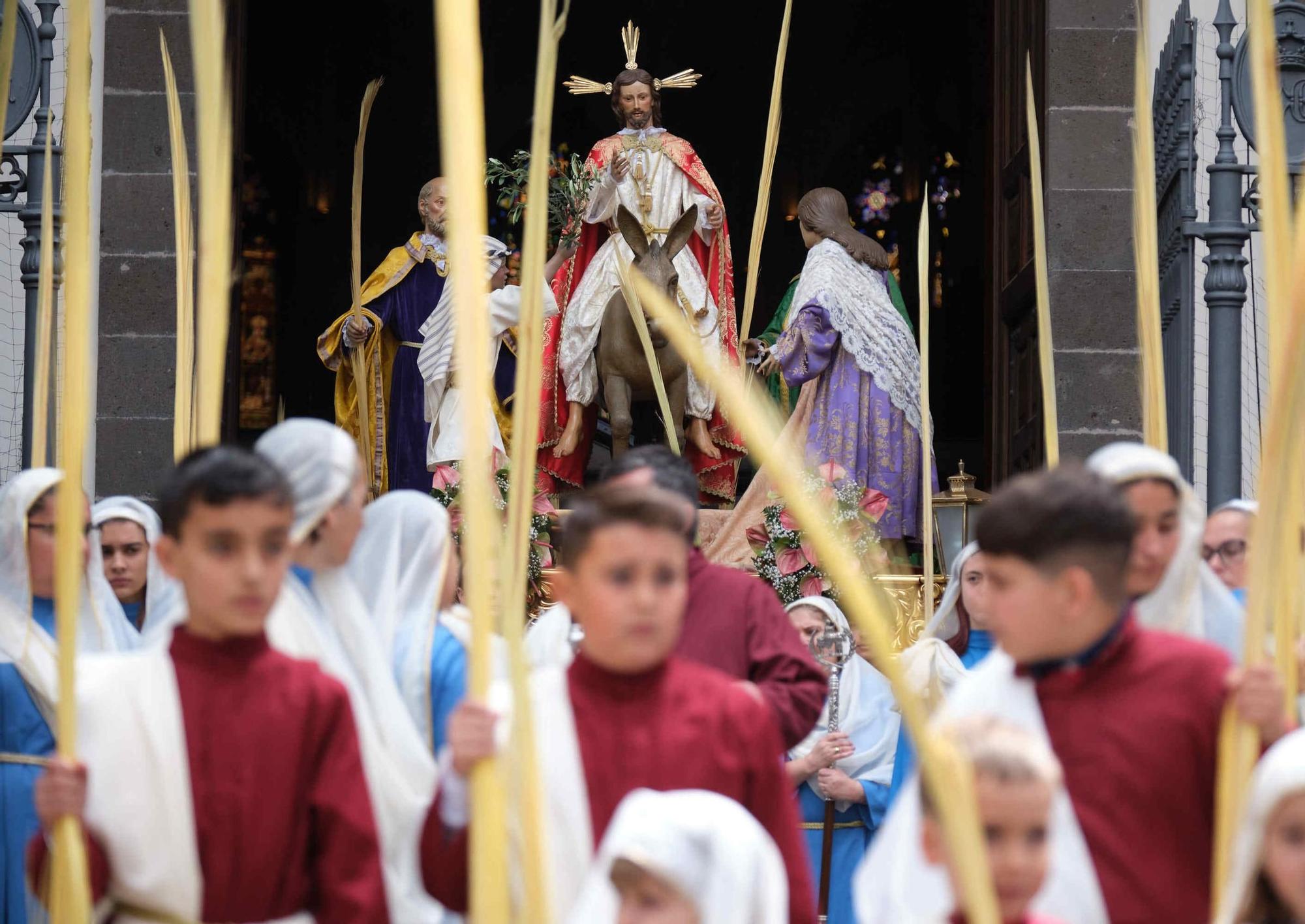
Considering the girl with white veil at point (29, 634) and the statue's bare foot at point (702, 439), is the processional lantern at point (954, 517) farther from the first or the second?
the girl with white veil at point (29, 634)

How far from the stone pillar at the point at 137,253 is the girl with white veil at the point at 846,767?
12.4ft

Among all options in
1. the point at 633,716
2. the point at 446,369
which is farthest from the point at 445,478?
the point at 633,716

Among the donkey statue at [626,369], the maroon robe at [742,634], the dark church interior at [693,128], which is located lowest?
the maroon robe at [742,634]

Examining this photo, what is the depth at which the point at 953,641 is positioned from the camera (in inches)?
231

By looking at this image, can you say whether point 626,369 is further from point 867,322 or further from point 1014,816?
point 1014,816

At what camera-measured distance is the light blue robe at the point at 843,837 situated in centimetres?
600

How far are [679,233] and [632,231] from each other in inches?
8.8

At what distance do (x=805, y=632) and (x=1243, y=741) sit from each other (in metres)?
3.38

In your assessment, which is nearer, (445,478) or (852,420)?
(445,478)

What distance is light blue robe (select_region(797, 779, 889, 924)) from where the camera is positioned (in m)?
6.00

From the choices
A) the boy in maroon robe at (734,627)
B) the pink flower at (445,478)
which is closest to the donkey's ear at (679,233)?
the pink flower at (445,478)

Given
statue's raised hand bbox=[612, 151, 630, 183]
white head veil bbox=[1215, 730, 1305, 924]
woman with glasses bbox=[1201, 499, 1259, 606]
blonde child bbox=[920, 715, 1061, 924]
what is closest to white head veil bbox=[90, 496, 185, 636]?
woman with glasses bbox=[1201, 499, 1259, 606]

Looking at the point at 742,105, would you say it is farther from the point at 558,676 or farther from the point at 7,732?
the point at 558,676

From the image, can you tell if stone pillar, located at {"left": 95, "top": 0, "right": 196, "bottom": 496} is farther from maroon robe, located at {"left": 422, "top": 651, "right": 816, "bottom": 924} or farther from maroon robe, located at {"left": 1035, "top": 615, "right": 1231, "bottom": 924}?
maroon robe, located at {"left": 1035, "top": 615, "right": 1231, "bottom": 924}
